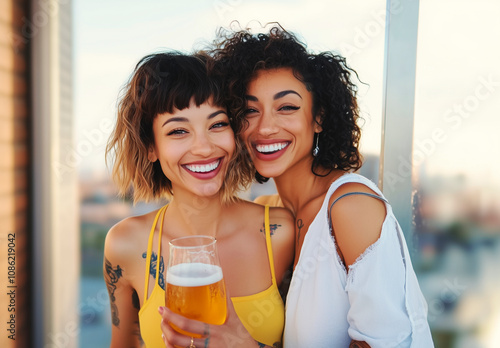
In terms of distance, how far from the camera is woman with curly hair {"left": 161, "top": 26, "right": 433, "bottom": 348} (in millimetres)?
1265

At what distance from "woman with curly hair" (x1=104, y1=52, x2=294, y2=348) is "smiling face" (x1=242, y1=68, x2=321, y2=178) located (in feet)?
0.39

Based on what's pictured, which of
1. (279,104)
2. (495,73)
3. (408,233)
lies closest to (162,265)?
(279,104)

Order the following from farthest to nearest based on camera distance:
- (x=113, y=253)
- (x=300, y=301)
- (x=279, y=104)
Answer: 1. (x=113, y=253)
2. (x=279, y=104)
3. (x=300, y=301)

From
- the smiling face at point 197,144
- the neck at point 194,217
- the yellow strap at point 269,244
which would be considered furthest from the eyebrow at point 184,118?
the yellow strap at point 269,244

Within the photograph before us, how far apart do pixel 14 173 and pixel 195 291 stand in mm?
1750

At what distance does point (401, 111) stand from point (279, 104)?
3.16 ft

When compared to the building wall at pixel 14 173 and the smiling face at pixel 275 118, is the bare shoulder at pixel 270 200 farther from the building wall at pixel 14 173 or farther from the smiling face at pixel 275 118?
the building wall at pixel 14 173

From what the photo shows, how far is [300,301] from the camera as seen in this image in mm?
1449

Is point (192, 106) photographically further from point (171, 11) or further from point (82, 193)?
point (82, 193)

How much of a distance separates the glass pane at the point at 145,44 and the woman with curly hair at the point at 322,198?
425 millimetres

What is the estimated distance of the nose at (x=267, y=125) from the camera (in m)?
1.56

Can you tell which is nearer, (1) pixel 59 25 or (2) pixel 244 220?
(2) pixel 244 220

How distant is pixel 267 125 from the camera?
157 cm

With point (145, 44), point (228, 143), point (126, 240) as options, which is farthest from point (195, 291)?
point (145, 44)
